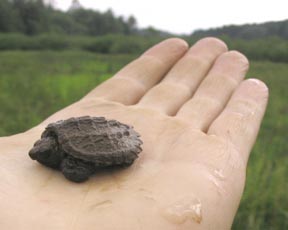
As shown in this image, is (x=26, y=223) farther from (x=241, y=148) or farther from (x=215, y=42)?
(x=215, y=42)

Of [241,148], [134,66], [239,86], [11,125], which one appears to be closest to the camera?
[241,148]

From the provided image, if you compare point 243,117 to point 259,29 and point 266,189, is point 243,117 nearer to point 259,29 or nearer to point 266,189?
point 259,29

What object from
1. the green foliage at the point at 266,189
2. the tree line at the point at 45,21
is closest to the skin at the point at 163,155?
the green foliage at the point at 266,189

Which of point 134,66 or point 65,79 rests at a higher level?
point 134,66

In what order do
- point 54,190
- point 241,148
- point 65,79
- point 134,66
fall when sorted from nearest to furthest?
point 54,190, point 241,148, point 134,66, point 65,79

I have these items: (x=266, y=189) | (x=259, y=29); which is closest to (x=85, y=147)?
(x=259, y=29)

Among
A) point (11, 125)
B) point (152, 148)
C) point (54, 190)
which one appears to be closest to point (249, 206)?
point (152, 148)

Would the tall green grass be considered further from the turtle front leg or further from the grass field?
the turtle front leg
